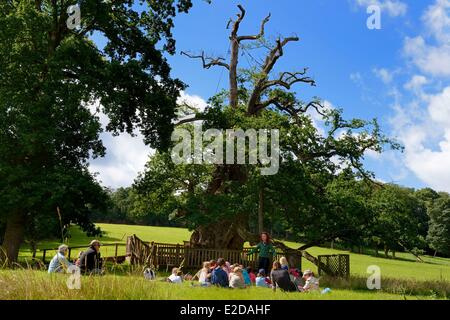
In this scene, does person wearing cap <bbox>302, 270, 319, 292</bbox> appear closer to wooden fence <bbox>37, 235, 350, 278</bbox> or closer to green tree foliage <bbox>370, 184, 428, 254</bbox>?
wooden fence <bbox>37, 235, 350, 278</bbox>

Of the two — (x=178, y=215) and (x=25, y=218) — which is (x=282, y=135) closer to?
(x=178, y=215)

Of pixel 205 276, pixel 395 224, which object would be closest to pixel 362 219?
pixel 395 224

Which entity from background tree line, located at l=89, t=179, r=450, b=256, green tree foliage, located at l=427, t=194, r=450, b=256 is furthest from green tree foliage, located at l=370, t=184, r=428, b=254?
green tree foliage, located at l=427, t=194, r=450, b=256

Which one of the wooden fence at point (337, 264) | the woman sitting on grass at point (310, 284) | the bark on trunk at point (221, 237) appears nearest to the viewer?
the woman sitting on grass at point (310, 284)

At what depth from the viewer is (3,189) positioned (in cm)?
2081

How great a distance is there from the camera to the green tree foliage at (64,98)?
21297 mm

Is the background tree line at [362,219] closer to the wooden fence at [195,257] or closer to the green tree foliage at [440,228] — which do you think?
the wooden fence at [195,257]

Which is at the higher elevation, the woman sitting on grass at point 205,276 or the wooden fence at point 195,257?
the woman sitting on grass at point 205,276

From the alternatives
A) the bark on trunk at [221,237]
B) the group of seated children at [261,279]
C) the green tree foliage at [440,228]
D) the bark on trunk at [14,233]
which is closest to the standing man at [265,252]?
the group of seated children at [261,279]

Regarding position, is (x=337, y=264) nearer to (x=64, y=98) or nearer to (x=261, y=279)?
(x=261, y=279)

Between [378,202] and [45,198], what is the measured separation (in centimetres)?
1634

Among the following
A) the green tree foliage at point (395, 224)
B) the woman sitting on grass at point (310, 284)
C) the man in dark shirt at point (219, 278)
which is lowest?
the woman sitting on grass at point (310, 284)

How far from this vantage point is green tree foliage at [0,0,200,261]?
69.9 ft
